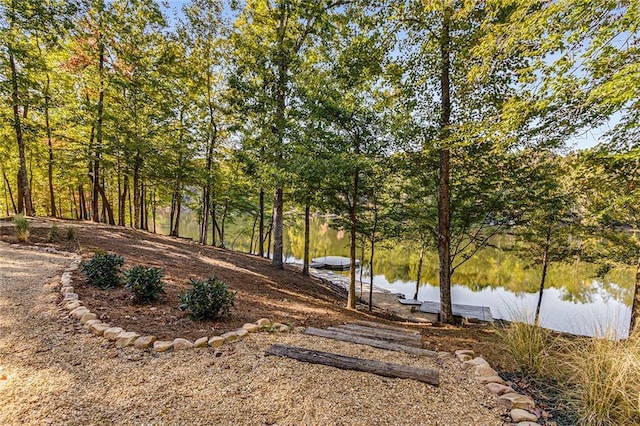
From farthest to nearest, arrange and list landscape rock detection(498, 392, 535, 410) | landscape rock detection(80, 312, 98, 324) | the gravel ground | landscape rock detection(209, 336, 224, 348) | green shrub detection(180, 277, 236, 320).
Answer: green shrub detection(180, 277, 236, 320) < landscape rock detection(80, 312, 98, 324) < landscape rock detection(209, 336, 224, 348) < landscape rock detection(498, 392, 535, 410) < the gravel ground

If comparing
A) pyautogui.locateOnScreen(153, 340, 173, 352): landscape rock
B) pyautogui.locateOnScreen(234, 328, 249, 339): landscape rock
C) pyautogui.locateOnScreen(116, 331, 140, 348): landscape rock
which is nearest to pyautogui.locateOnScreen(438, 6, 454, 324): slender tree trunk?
pyautogui.locateOnScreen(234, 328, 249, 339): landscape rock

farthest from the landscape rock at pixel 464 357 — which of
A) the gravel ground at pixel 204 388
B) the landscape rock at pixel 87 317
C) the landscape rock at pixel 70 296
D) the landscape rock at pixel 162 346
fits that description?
the landscape rock at pixel 70 296

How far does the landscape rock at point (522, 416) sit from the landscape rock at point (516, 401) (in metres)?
0.07

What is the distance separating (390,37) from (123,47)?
9.33m

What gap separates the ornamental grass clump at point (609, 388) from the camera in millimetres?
1861

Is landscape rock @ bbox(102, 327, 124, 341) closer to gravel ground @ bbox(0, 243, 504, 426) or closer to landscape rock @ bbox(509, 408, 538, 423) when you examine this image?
gravel ground @ bbox(0, 243, 504, 426)

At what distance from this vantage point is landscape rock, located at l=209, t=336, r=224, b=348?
9.05ft

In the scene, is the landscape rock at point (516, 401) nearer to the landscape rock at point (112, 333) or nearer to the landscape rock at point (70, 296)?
the landscape rock at point (112, 333)

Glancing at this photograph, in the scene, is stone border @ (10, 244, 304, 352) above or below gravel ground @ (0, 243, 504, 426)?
above

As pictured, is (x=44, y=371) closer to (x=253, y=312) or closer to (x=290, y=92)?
(x=253, y=312)

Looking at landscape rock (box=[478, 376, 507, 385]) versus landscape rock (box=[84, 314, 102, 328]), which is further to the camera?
landscape rock (box=[84, 314, 102, 328])

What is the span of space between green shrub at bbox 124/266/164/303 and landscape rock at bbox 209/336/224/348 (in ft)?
4.48

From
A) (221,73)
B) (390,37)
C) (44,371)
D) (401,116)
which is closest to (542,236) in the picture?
(401,116)

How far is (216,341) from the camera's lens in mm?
2781
